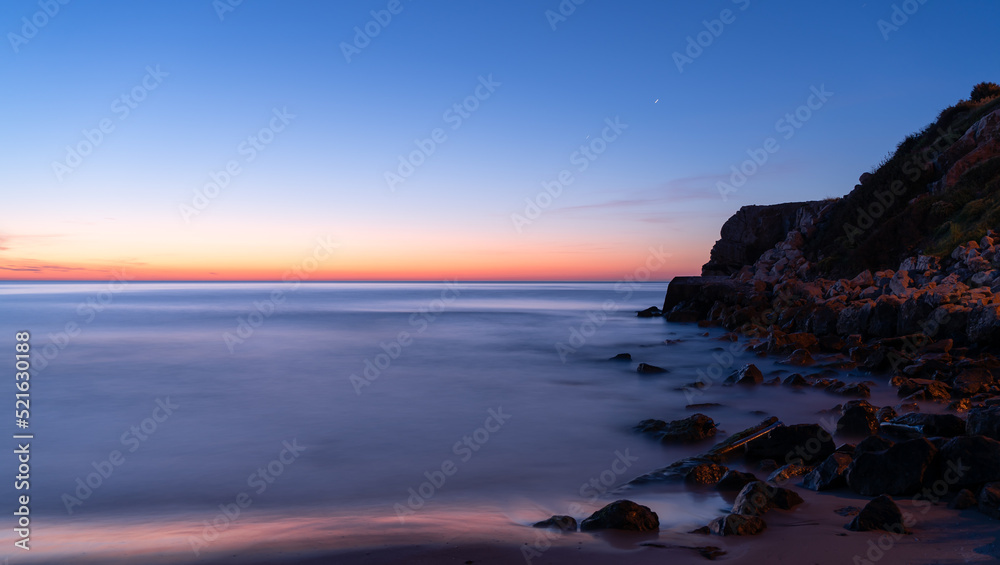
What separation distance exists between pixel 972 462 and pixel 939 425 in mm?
1670

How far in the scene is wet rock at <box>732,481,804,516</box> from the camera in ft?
15.1

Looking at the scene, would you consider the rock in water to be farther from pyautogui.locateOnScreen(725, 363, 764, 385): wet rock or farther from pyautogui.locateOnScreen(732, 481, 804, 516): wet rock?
pyautogui.locateOnScreen(725, 363, 764, 385): wet rock

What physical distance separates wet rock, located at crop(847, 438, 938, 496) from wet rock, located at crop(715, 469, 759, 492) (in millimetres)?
801

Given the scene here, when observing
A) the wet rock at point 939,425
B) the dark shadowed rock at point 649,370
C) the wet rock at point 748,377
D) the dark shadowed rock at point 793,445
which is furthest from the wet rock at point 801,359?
the dark shadowed rock at point 793,445

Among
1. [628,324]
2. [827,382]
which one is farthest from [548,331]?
[827,382]

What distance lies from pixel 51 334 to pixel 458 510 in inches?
1132

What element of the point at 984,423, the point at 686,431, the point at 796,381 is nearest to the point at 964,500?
the point at 984,423

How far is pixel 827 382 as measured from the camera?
33.1 ft

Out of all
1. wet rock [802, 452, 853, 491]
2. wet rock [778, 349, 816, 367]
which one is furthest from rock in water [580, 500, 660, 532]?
wet rock [778, 349, 816, 367]

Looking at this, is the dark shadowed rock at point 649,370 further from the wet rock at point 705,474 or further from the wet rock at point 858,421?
the wet rock at point 705,474

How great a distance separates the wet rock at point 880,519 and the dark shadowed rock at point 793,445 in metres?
1.67

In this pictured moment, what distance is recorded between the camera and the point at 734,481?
5340 mm

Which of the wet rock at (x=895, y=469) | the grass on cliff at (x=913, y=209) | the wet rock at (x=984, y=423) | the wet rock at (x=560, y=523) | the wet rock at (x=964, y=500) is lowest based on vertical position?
the wet rock at (x=560, y=523)

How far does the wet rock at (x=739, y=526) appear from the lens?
4.25m
